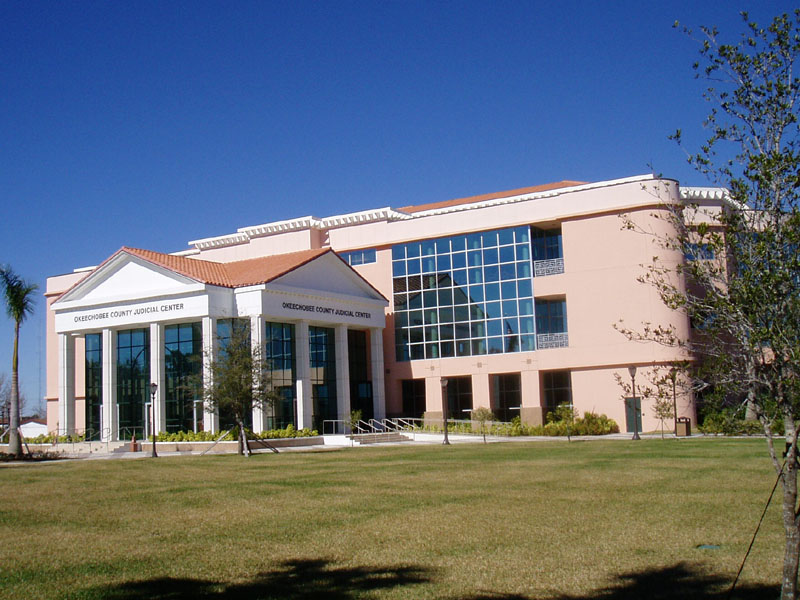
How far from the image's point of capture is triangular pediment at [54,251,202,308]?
1847 inches

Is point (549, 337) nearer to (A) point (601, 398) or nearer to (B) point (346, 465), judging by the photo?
(A) point (601, 398)

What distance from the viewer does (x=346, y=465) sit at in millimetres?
27656

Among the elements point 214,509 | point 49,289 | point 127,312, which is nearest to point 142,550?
point 214,509

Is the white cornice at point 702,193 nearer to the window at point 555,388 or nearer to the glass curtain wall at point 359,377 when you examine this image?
the window at point 555,388

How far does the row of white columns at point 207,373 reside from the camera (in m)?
45.6

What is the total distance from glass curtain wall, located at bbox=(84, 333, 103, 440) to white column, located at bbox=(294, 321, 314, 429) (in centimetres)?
1248

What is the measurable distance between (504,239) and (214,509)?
36.8 m

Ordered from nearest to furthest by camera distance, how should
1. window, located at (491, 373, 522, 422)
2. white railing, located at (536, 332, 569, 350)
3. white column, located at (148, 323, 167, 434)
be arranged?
white column, located at (148, 323, 167, 434) → white railing, located at (536, 332, 569, 350) → window, located at (491, 373, 522, 422)

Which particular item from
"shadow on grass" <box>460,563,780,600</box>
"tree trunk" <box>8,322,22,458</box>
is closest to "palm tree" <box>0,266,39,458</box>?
"tree trunk" <box>8,322,22,458</box>

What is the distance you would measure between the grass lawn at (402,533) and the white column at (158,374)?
2242 cm

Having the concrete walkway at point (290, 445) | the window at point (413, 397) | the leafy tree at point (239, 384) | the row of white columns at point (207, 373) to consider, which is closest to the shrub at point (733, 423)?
the leafy tree at point (239, 384)

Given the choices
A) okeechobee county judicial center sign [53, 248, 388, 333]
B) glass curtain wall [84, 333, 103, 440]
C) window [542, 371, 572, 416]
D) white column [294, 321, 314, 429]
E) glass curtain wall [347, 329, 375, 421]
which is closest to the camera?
okeechobee county judicial center sign [53, 248, 388, 333]

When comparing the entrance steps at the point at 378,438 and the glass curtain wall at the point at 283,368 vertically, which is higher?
the glass curtain wall at the point at 283,368

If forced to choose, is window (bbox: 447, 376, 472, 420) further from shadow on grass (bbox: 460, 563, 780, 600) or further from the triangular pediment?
shadow on grass (bbox: 460, 563, 780, 600)
